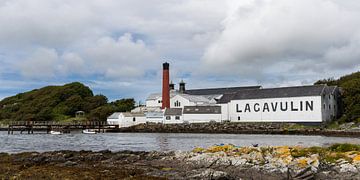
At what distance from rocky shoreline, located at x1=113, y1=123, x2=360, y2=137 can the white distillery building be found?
2389 millimetres

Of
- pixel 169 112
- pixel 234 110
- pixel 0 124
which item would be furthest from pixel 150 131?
pixel 0 124

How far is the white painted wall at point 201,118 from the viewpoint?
72750 millimetres

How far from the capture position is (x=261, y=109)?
2680 inches

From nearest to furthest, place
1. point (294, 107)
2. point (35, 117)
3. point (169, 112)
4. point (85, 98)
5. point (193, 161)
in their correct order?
1. point (193, 161)
2. point (294, 107)
3. point (169, 112)
4. point (35, 117)
5. point (85, 98)

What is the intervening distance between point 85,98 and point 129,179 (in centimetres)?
10351

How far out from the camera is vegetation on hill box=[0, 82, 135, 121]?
10519cm

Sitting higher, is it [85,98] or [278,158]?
[85,98]

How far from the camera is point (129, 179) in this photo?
48.7 feet

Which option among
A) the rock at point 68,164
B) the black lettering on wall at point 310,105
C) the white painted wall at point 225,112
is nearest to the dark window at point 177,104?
the white painted wall at point 225,112

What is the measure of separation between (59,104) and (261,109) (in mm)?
63727

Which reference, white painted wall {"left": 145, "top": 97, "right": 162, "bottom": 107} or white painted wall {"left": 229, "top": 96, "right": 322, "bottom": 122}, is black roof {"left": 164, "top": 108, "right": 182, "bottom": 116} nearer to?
white painted wall {"left": 229, "top": 96, "right": 322, "bottom": 122}

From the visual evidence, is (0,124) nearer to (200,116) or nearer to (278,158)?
(200,116)

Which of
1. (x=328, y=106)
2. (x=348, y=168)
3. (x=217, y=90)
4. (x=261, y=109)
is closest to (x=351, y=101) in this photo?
(x=328, y=106)

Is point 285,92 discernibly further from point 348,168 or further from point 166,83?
point 348,168
